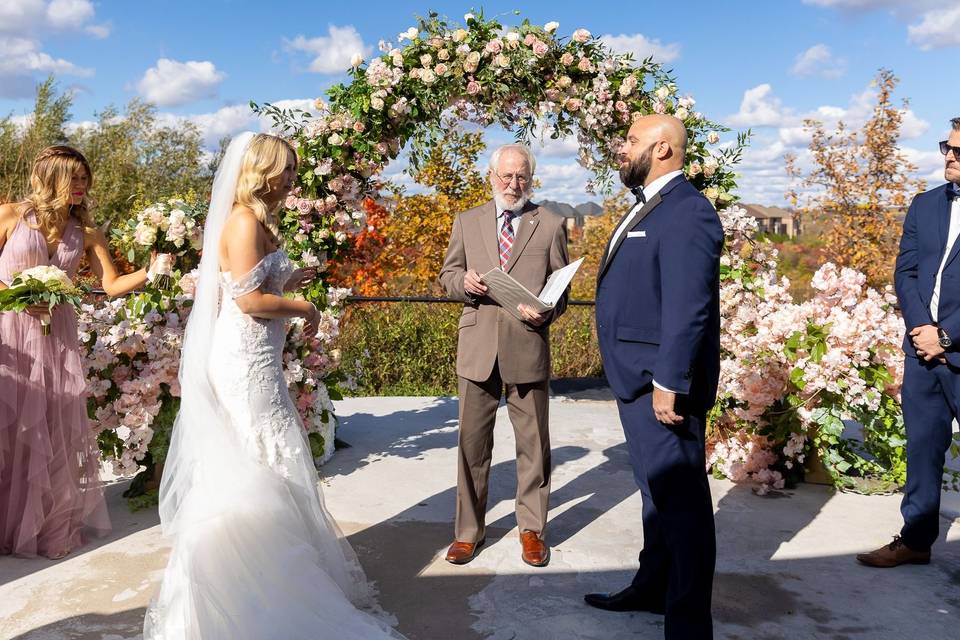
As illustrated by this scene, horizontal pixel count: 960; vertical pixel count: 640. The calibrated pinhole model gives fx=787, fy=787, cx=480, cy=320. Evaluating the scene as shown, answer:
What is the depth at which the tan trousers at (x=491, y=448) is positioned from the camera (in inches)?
167

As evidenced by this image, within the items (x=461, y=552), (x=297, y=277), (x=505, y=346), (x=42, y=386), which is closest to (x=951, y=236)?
(x=505, y=346)

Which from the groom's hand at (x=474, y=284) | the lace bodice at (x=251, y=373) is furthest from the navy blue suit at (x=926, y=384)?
the lace bodice at (x=251, y=373)

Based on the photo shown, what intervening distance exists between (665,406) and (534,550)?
158cm

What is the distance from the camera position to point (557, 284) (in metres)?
3.99

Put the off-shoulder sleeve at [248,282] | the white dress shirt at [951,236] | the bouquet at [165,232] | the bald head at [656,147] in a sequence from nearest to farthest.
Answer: the bald head at [656,147]
the off-shoulder sleeve at [248,282]
the white dress shirt at [951,236]
the bouquet at [165,232]

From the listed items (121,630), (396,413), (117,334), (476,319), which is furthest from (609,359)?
(396,413)

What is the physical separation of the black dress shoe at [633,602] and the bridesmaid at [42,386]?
116 inches

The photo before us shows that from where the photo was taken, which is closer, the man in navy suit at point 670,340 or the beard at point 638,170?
the man in navy suit at point 670,340

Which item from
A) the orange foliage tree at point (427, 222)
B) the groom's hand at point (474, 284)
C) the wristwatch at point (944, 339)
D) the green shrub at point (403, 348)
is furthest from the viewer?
the orange foliage tree at point (427, 222)

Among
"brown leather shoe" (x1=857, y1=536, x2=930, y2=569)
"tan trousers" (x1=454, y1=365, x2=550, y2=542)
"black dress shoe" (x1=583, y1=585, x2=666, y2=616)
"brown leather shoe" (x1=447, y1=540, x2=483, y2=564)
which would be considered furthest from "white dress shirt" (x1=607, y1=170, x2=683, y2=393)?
"brown leather shoe" (x1=857, y1=536, x2=930, y2=569)

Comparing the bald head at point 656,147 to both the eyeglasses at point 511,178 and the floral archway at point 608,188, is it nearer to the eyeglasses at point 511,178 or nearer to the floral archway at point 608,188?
the eyeglasses at point 511,178

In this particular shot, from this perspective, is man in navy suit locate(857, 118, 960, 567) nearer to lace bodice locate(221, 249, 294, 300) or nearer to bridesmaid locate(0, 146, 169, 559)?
lace bodice locate(221, 249, 294, 300)

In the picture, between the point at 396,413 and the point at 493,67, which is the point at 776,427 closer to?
the point at 493,67

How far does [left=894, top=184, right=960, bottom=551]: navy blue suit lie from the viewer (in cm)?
399
